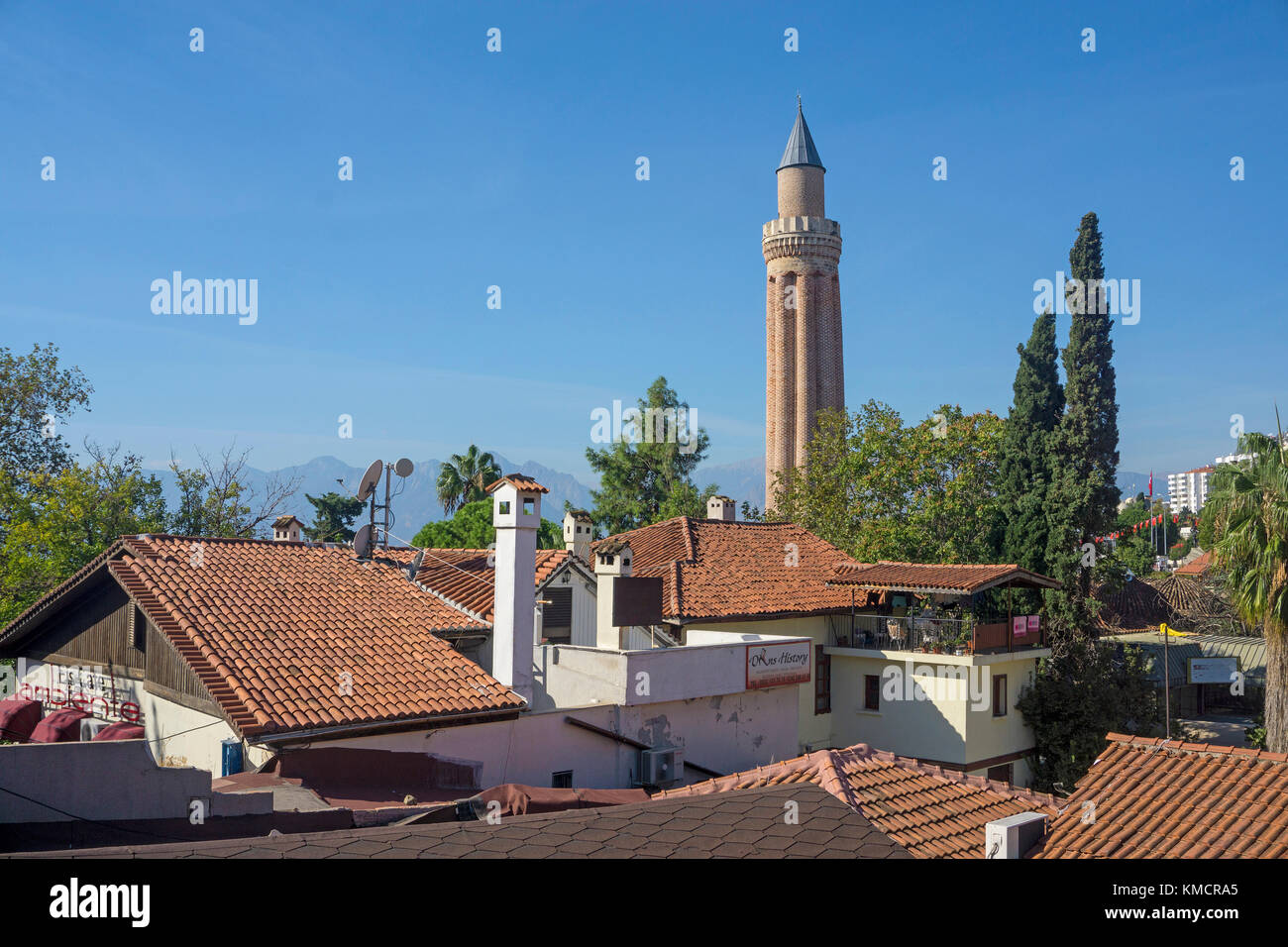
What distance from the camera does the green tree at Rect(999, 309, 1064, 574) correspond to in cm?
3566

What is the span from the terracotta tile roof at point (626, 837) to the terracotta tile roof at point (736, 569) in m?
18.0

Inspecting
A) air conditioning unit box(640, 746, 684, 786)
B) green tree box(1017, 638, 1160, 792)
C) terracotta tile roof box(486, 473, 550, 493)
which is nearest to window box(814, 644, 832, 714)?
green tree box(1017, 638, 1160, 792)

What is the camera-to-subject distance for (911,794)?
11938mm

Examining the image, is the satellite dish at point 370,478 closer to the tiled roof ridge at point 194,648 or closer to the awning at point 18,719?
the tiled roof ridge at point 194,648

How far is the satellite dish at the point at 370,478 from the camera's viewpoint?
19.8 m

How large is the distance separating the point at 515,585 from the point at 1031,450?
25.7 m

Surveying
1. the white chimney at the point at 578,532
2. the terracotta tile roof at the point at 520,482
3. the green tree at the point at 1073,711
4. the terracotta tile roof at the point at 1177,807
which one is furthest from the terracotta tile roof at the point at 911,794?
the green tree at the point at 1073,711

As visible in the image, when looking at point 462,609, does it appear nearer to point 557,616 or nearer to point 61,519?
point 557,616

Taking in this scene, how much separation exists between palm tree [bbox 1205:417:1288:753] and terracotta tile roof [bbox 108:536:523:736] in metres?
15.3

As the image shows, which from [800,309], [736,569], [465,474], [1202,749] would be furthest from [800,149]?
[1202,749]

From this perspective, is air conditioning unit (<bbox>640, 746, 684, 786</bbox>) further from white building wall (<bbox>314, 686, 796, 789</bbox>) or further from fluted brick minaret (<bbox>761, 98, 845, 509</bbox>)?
fluted brick minaret (<bbox>761, 98, 845, 509</bbox>)
